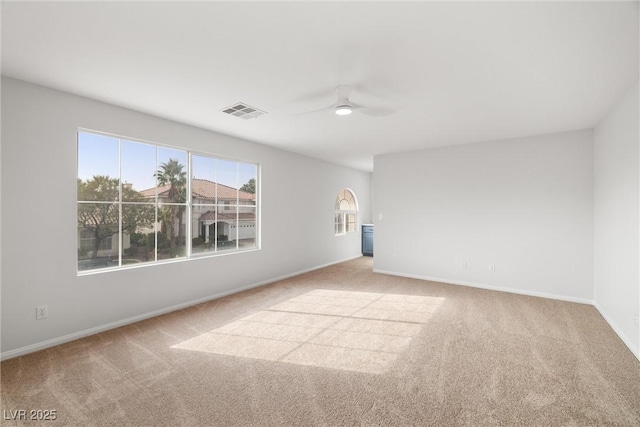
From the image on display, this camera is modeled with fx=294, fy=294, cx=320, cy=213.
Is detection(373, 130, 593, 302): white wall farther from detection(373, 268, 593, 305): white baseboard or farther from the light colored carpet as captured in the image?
the light colored carpet

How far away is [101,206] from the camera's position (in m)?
3.54

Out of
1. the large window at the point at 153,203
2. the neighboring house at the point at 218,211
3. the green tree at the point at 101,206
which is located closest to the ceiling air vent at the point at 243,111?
the large window at the point at 153,203

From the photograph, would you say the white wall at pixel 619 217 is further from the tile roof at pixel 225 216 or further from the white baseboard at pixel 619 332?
the tile roof at pixel 225 216

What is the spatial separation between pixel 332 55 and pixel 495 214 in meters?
4.19

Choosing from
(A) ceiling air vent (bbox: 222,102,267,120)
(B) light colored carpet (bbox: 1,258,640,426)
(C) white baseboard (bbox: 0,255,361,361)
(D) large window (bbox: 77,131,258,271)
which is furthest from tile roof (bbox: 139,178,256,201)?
(B) light colored carpet (bbox: 1,258,640,426)

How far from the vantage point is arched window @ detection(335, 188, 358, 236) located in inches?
309

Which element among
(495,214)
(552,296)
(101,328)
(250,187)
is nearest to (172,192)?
(250,187)

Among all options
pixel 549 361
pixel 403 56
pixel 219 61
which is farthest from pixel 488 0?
pixel 549 361

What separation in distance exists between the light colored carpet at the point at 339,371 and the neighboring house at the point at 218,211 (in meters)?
1.21

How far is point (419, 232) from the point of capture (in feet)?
19.2

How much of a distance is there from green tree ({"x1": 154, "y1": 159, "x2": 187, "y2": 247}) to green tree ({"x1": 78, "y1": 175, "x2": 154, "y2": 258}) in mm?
417

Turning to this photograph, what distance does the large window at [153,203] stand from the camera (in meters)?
3.42

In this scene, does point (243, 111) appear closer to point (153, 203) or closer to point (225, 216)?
point (153, 203)

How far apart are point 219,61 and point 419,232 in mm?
4731
